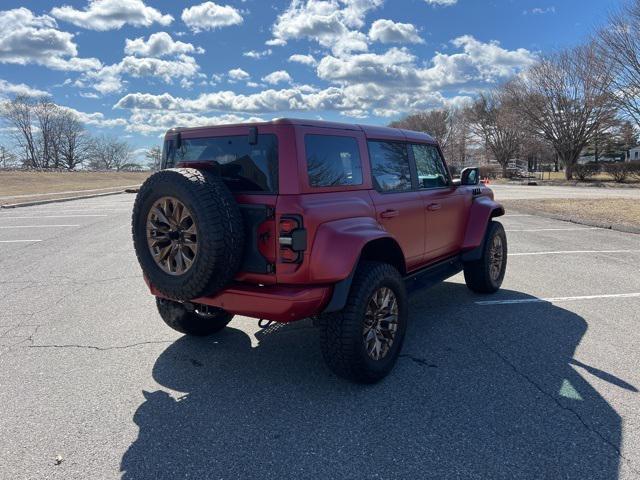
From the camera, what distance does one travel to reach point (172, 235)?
10.3 feet

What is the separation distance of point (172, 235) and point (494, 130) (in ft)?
180

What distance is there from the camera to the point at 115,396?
3232 millimetres

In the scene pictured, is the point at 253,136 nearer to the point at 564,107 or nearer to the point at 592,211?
the point at 592,211

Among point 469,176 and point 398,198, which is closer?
point 398,198

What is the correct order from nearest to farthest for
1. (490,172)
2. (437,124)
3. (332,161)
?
(332,161) → (490,172) → (437,124)

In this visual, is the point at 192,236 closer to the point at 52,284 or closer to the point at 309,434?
the point at 309,434

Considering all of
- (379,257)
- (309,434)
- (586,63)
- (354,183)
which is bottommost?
(309,434)

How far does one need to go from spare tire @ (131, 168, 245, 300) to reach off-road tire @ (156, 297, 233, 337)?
63 cm

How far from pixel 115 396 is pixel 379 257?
7.24ft

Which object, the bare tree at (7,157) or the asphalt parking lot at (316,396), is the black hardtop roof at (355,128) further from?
the bare tree at (7,157)

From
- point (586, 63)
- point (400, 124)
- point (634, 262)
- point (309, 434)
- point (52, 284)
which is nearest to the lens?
point (309, 434)

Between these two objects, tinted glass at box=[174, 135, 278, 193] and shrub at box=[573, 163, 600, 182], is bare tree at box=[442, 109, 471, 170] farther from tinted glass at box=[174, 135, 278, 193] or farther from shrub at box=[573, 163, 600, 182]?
tinted glass at box=[174, 135, 278, 193]

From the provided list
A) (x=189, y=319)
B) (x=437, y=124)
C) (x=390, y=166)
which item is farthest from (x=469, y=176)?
(x=437, y=124)

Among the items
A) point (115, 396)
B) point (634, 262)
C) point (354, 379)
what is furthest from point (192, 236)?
point (634, 262)
